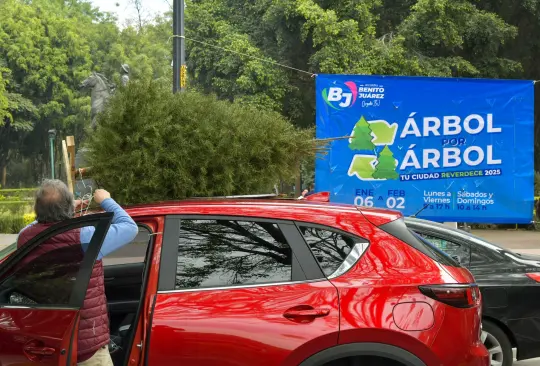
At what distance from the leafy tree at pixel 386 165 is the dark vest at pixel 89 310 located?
709cm

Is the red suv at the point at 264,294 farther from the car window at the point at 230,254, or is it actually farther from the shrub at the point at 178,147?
the shrub at the point at 178,147

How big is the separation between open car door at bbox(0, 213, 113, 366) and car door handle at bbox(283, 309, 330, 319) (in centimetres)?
99

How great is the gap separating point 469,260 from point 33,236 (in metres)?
3.88

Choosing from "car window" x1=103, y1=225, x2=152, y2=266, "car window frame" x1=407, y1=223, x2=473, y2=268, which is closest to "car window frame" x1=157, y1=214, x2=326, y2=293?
"car window" x1=103, y1=225, x2=152, y2=266

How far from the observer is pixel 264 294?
138 inches

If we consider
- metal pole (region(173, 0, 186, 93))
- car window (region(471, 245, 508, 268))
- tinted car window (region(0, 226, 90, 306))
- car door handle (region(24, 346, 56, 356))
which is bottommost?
car window (region(471, 245, 508, 268))

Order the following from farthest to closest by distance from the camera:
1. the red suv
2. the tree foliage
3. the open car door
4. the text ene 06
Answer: the tree foliage, the text ene 06, the red suv, the open car door

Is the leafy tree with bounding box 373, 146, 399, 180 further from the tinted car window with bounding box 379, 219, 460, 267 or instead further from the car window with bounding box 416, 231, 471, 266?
the tinted car window with bounding box 379, 219, 460, 267

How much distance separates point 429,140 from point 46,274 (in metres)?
7.59

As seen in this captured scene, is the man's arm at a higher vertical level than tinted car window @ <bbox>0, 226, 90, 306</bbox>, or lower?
higher

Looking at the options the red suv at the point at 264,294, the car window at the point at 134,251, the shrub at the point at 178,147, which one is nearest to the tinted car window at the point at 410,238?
the red suv at the point at 264,294

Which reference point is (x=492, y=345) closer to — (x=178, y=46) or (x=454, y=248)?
(x=454, y=248)

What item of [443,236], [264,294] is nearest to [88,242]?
[264,294]

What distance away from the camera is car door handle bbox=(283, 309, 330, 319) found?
3432 mm
